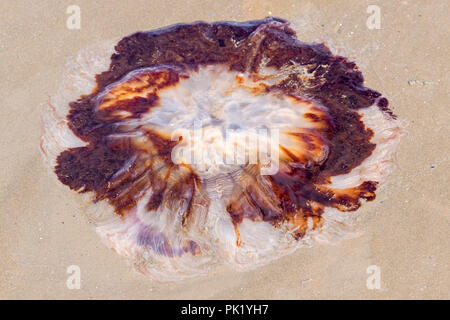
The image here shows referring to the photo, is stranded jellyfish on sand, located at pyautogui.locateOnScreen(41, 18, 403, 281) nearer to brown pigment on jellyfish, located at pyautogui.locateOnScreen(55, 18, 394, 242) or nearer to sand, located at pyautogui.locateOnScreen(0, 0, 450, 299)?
brown pigment on jellyfish, located at pyautogui.locateOnScreen(55, 18, 394, 242)

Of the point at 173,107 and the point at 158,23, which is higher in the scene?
the point at 158,23

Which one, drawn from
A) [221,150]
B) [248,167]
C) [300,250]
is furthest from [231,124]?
[300,250]

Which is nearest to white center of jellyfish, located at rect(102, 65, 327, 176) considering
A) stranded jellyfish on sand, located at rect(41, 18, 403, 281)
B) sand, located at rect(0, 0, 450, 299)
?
stranded jellyfish on sand, located at rect(41, 18, 403, 281)

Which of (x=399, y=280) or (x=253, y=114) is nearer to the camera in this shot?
(x=253, y=114)

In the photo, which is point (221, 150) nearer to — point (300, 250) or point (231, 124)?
point (231, 124)

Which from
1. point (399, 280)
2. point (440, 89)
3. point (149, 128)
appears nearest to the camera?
point (149, 128)

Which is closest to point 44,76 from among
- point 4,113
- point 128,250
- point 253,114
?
point 4,113

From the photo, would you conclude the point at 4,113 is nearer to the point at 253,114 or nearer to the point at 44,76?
the point at 44,76
